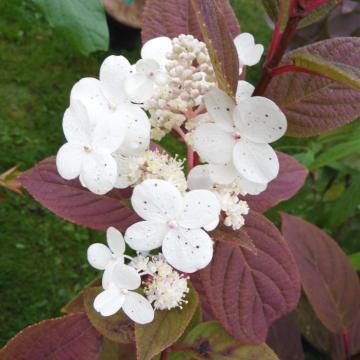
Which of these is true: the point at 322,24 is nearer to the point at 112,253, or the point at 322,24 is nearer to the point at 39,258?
the point at 39,258

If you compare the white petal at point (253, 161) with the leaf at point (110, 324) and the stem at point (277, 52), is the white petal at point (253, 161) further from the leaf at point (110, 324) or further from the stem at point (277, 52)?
the leaf at point (110, 324)

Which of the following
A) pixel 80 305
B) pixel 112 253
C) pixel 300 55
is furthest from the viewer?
pixel 80 305

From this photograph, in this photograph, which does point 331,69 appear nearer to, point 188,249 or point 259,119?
point 259,119

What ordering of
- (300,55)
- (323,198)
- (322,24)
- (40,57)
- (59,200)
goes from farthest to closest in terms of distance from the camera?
(40,57) → (322,24) → (323,198) → (59,200) → (300,55)

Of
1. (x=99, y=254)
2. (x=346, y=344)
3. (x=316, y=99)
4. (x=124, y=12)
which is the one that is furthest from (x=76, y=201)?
(x=124, y=12)

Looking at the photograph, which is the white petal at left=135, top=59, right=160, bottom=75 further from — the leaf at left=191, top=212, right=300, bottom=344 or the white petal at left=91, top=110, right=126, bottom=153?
the leaf at left=191, top=212, right=300, bottom=344

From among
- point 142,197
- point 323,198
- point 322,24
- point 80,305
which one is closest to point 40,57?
point 322,24

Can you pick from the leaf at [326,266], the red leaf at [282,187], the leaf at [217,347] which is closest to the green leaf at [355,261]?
the leaf at [326,266]
